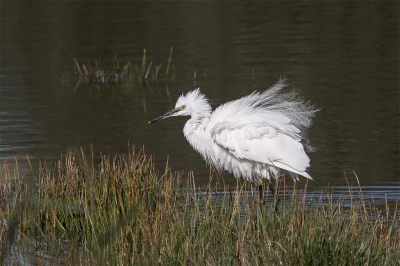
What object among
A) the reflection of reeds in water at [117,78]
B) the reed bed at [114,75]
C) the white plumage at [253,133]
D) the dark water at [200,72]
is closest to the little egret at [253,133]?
the white plumage at [253,133]

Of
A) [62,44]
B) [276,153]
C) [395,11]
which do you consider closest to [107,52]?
[62,44]

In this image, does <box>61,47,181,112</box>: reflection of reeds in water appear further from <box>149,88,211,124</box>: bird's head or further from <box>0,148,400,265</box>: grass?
<box>0,148,400,265</box>: grass

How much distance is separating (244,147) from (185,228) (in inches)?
62.5

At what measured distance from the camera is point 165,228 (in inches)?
173

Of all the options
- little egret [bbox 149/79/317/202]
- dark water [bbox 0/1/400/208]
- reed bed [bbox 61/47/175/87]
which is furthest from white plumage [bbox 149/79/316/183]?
reed bed [bbox 61/47/175/87]

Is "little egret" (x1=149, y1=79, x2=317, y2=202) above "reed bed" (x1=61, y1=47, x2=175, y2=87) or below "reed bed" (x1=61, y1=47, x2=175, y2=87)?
below

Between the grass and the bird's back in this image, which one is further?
the bird's back

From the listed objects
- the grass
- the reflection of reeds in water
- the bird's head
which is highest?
the reflection of reeds in water

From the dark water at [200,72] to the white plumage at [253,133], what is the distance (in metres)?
0.93

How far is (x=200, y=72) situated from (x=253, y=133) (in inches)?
328

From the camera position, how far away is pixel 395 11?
21719 mm

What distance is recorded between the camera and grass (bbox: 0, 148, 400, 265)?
3936 millimetres

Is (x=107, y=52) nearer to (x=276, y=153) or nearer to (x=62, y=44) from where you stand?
(x=62, y=44)

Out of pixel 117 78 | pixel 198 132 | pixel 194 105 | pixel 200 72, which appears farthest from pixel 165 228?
pixel 117 78
